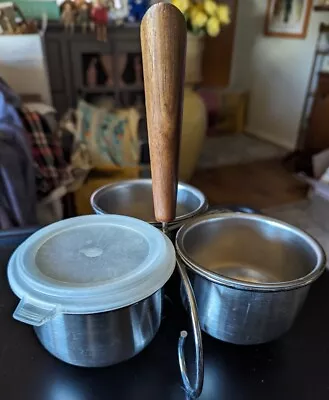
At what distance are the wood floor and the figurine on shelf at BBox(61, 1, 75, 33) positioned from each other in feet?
3.77

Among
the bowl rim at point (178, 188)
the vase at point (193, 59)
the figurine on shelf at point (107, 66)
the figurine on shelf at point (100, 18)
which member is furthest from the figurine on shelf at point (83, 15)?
the bowl rim at point (178, 188)

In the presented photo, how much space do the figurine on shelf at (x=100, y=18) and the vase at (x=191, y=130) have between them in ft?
1.90

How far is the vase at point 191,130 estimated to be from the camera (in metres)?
2.16

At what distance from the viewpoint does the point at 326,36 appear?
2523 mm

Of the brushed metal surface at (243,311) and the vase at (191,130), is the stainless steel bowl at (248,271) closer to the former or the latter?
the brushed metal surface at (243,311)

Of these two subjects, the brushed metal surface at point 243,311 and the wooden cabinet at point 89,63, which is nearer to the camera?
the brushed metal surface at point 243,311

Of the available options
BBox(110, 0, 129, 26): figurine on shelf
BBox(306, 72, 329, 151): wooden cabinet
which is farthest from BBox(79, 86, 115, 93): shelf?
BBox(306, 72, 329, 151): wooden cabinet

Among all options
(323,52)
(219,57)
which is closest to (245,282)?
(323,52)

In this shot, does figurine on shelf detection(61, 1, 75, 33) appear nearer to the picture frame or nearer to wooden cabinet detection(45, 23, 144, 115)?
wooden cabinet detection(45, 23, 144, 115)

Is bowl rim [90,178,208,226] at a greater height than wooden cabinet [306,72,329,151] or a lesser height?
greater

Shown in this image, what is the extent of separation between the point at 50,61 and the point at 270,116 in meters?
1.82

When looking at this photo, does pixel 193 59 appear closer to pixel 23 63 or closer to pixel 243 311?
pixel 23 63

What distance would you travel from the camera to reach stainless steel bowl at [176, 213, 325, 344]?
1.29 feet

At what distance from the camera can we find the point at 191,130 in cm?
217
